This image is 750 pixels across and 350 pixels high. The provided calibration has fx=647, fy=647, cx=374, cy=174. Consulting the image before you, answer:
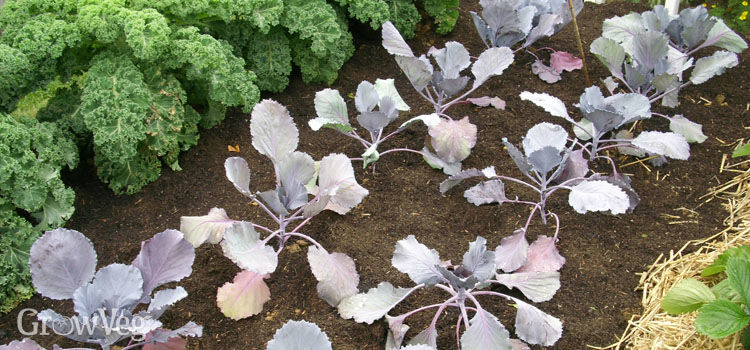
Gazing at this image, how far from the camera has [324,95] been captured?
2.98 meters

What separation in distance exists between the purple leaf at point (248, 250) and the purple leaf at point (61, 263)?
456 millimetres

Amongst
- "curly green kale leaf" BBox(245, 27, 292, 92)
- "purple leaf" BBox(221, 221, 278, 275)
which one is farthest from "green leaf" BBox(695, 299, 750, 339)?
"curly green kale leaf" BBox(245, 27, 292, 92)

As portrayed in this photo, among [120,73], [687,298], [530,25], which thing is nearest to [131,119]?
[120,73]

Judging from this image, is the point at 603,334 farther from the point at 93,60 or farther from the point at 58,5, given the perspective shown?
the point at 58,5

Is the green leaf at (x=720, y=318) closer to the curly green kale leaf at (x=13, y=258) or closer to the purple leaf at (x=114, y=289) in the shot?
the purple leaf at (x=114, y=289)

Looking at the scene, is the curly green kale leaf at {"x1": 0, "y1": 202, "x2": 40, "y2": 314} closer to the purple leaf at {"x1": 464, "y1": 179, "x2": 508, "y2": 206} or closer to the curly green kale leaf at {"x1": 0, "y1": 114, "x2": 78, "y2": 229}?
the curly green kale leaf at {"x1": 0, "y1": 114, "x2": 78, "y2": 229}

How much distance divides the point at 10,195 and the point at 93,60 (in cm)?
73

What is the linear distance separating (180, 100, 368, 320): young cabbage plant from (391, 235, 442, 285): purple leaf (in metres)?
0.26

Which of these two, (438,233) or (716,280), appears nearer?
(716,280)

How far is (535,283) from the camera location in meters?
2.34

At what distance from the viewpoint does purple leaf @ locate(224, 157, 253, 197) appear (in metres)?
2.45

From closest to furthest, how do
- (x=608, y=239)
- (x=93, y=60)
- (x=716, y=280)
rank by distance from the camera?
(x=716, y=280)
(x=608, y=239)
(x=93, y=60)

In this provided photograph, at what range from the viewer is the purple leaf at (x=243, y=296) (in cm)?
238

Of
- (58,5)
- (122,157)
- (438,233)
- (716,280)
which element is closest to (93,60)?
(58,5)
